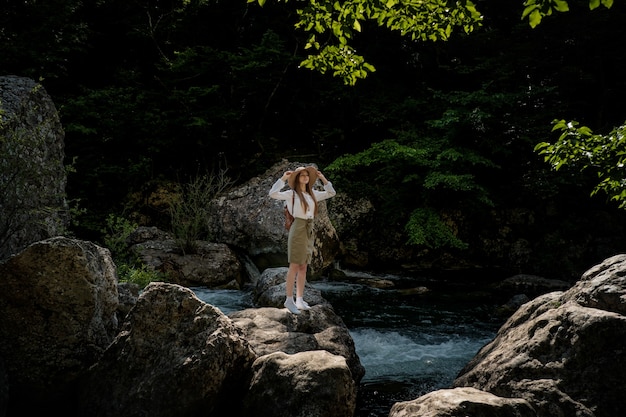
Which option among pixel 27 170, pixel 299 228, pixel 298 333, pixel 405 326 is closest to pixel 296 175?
pixel 299 228

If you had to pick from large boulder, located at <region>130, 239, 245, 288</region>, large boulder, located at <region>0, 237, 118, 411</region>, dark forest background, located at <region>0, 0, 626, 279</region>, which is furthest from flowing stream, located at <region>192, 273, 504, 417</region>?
large boulder, located at <region>0, 237, 118, 411</region>

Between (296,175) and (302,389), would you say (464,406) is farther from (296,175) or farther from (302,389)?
(296,175)

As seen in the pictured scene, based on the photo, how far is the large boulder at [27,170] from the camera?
598cm

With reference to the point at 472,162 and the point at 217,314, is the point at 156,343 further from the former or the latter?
the point at 472,162

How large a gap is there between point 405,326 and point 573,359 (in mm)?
4814

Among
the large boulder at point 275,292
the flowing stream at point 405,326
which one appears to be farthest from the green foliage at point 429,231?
the large boulder at point 275,292

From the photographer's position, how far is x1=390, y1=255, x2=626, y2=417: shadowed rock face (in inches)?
159

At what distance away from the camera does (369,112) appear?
53.5 ft

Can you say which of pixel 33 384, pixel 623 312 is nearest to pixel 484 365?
pixel 623 312

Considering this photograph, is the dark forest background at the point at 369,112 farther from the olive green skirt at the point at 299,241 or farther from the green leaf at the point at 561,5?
the green leaf at the point at 561,5

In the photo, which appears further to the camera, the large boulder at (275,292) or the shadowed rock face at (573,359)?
the large boulder at (275,292)

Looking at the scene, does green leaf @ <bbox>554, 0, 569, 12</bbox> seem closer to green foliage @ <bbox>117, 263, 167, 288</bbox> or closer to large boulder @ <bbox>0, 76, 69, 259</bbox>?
large boulder @ <bbox>0, 76, 69, 259</bbox>

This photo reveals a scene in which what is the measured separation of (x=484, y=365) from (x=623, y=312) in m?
1.35

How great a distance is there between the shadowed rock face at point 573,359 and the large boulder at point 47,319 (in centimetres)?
346
